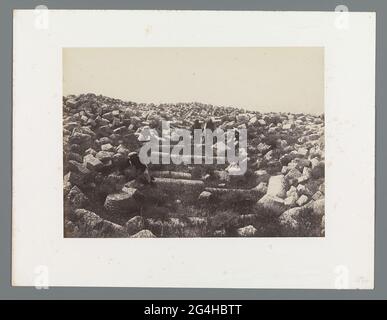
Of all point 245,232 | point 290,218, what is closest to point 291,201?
point 290,218

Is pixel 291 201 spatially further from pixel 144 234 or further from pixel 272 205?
pixel 144 234

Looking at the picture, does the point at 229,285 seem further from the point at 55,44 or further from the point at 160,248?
the point at 55,44

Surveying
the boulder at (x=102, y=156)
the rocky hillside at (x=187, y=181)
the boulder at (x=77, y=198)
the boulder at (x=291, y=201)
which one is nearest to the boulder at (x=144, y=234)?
the rocky hillside at (x=187, y=181)

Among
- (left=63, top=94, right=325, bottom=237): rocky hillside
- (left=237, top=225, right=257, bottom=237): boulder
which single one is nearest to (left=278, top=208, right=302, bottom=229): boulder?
(left=63, top=94, right=325, bottom=237): rocky hillside

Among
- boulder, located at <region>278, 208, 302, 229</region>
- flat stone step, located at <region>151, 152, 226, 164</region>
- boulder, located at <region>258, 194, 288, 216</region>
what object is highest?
flat stone step, located at <region>151, 152, 226, 164</region>

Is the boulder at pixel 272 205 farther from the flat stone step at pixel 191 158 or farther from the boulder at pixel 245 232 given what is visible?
the flat stone step at pixel 191 158

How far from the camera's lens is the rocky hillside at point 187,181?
469 centimetres

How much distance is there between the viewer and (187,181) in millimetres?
4691

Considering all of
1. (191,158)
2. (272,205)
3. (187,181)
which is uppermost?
(191,158)

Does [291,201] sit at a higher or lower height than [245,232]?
higher

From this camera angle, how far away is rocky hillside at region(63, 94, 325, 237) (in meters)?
4.69

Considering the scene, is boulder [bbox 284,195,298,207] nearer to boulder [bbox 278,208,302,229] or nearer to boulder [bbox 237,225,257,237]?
boulder [bbox 278,208,302,229]

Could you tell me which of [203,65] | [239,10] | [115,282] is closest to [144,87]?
[203,65]

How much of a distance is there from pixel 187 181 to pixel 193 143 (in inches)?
7.9
